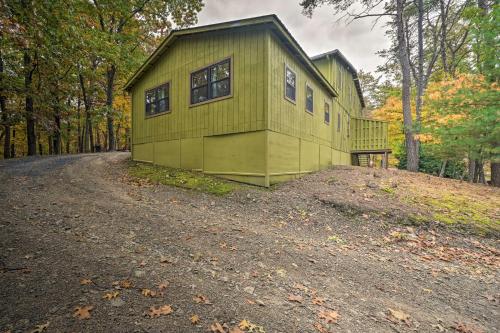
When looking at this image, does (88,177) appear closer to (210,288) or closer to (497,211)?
(210,288)

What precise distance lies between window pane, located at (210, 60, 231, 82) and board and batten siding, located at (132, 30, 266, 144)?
24 cm

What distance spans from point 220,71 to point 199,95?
140cm

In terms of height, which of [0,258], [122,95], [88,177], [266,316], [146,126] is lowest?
[266,316]

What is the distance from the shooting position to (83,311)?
242 cm

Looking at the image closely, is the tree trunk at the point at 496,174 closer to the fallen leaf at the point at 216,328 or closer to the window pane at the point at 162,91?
the fallen leaf at the point at 216,328


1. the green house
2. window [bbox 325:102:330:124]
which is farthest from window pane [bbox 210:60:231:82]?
window [bbox 325:102:330:124]

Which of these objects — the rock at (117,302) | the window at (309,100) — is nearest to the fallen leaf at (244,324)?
the rock at (117,302)

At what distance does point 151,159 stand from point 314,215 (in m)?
9.13

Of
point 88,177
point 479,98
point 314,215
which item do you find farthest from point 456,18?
point 88,177

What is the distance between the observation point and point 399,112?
18984 millimetres

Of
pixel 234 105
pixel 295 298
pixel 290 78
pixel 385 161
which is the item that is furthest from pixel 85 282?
pixel 385 161

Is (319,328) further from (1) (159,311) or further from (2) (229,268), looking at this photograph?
(1) (159,311)

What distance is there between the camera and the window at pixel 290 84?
9.23m

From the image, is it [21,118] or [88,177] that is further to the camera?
[21,118]
